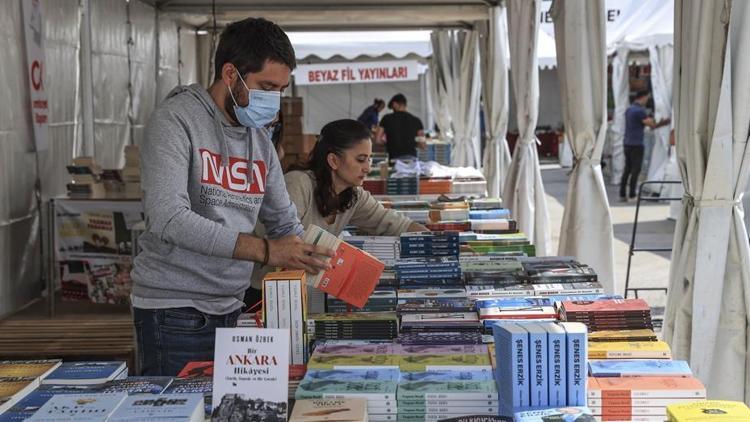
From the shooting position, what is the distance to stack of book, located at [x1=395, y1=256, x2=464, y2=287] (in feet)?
10.8

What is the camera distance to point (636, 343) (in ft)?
7.98

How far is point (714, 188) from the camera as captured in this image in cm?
345

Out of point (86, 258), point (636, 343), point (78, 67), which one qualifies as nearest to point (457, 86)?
point (78, 67)

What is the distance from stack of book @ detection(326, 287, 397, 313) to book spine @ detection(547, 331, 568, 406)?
38.7 inches

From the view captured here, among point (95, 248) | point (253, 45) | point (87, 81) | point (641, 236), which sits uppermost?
point (87, 81)

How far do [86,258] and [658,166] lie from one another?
11095 millimetres

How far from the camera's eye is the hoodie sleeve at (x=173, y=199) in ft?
7.48

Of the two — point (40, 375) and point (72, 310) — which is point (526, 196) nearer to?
point (72, 310)

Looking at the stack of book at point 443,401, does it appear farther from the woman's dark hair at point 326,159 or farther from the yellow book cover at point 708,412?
the woman's dark hair at point 326,159

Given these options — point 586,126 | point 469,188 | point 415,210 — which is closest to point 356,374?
point 415,210

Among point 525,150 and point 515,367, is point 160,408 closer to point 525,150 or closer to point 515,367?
point 515,367

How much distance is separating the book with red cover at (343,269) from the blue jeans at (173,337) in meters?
0.39

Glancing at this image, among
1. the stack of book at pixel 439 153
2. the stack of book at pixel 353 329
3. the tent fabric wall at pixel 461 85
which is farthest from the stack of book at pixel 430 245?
the tent fabric wall at pixel 461 85

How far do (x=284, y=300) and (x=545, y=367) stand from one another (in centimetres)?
70
